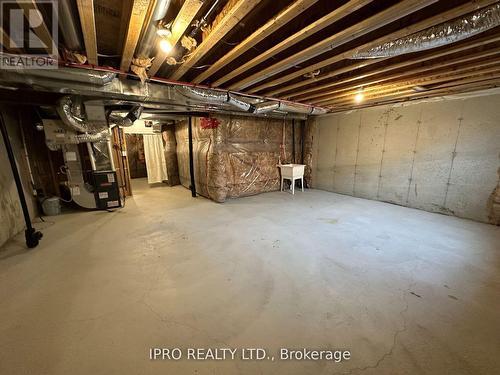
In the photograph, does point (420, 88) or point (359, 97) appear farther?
point (359, 97)

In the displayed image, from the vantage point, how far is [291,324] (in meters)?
1.37

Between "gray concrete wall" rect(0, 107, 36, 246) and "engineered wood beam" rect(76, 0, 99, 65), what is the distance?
218 centimetres

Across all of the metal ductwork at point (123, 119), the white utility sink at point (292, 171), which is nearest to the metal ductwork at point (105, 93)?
the metal ductwork at point (123, 119)

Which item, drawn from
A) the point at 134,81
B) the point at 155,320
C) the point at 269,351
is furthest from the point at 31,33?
the point at 269,351

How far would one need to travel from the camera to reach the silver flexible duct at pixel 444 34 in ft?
4.65

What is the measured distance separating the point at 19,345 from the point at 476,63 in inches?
190

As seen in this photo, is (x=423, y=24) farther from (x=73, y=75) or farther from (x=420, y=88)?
(x=73, y=75)

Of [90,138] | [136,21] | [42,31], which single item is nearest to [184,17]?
[136,21]

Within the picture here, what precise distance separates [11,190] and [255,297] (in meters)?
3.85

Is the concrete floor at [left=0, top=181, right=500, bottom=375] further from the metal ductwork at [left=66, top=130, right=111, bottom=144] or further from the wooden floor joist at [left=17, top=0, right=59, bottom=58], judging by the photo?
the wooden floor joist at [left=17, top=0, right=59, bottom=58]

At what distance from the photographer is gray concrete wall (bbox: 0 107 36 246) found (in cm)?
262

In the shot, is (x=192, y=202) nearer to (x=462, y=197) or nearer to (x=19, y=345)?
(x=19, y=345)

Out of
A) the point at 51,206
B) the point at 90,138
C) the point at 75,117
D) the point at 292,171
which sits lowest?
the point at 51,206

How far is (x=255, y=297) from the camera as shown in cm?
161
